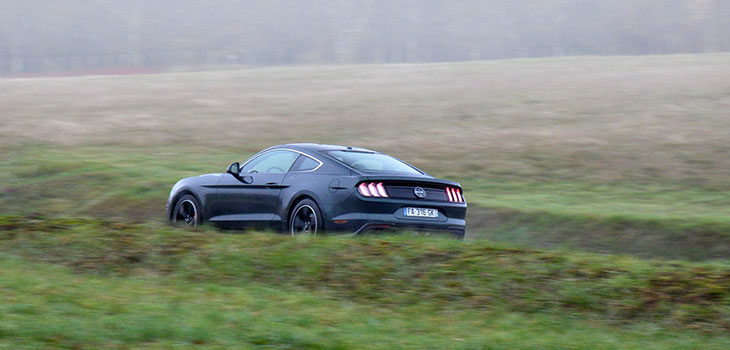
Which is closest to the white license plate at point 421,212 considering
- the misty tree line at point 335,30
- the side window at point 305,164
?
the side window at point 305,164

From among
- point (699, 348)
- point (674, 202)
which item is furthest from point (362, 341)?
point (674, 202)

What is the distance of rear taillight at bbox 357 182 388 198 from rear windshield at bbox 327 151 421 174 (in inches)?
15.8

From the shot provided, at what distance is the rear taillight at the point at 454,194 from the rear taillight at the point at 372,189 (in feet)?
3.08

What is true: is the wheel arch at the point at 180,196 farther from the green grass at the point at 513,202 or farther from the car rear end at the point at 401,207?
the car rear end at the point at 401,207

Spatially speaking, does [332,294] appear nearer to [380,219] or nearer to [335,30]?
[380,219]

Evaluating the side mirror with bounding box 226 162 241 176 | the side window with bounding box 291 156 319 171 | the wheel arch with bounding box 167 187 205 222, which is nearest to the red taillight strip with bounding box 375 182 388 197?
the side window with bounding box 291 156 319 171

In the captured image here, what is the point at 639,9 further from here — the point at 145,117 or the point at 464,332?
the point at 464,332

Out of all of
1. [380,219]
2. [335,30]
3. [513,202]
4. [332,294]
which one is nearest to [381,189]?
[380,219]

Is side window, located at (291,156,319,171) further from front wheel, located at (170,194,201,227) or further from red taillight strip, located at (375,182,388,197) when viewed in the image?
front wheel, located at (170,194,201,227)

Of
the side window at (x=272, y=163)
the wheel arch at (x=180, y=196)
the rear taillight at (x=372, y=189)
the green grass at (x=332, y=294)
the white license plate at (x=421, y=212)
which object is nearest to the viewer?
the green grass at (x=332, y=294)

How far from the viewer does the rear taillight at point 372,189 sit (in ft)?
32.5

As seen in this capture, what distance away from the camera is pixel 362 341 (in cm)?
573

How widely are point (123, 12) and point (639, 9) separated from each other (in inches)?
2008

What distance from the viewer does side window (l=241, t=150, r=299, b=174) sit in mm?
10984
